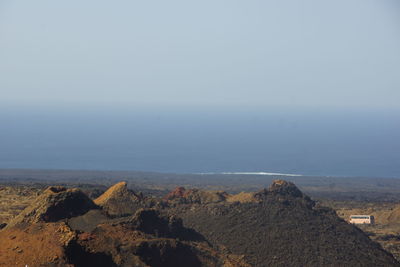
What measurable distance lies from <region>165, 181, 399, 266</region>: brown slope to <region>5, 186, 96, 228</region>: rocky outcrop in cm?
953

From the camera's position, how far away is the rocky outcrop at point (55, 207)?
33.1 meters

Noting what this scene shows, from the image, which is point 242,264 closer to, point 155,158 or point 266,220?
point 266,220

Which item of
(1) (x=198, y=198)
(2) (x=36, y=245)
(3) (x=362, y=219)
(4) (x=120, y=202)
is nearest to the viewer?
(2) (x=36, y=245)

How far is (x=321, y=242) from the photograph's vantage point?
4316cm

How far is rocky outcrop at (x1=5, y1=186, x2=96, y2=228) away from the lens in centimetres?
3312

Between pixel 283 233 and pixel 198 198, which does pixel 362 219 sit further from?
pixel 283 233

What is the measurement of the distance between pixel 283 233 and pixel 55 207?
15138mm

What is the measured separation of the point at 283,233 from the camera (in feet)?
141

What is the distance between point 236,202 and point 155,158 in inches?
5866

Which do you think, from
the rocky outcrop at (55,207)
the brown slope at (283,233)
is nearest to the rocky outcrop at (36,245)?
the rocky outcrop at (55,207)

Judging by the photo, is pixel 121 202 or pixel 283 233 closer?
pixel 121 202

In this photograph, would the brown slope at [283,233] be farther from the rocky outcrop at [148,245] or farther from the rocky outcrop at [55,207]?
the rocky outcrop at [55,207]

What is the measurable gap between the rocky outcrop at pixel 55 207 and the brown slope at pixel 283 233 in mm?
9528

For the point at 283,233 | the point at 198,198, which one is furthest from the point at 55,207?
the point at 198,198
